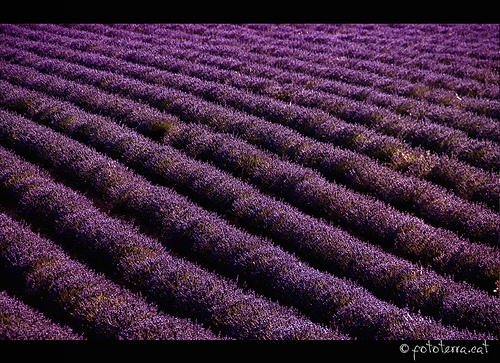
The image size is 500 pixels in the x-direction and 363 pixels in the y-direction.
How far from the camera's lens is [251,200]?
544 centimetres

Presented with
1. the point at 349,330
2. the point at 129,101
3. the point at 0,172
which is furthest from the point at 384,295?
the point at 129,101

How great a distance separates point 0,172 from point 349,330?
5447mm

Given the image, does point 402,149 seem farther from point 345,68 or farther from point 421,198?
point 345,68

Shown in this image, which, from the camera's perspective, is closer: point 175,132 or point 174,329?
point 174,329

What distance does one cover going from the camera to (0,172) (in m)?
6.17

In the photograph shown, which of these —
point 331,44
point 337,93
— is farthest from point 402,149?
point 331,44

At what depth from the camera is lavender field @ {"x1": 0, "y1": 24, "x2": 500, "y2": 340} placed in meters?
3.72

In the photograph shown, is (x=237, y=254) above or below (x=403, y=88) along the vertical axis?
below

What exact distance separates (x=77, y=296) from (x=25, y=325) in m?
0.54

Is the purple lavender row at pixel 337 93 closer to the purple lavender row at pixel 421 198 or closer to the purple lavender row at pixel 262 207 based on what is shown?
the purple lavender row at pixel 421 198

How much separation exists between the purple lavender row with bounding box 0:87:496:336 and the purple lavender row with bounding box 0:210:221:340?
5.46 feet

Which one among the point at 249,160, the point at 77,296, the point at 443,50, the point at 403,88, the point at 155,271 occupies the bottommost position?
the point at 77,296
